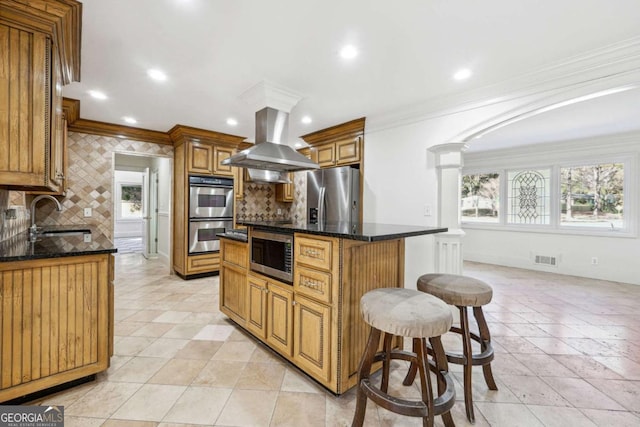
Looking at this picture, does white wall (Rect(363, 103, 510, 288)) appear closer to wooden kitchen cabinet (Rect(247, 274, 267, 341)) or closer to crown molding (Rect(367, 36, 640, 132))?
crown molding (Rect(367, 36, 640, 132))

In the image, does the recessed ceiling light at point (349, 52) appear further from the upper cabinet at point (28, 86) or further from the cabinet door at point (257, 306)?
the cabinet door at point (257, 306)

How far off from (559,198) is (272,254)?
577 cm

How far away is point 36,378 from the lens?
159 centimetres

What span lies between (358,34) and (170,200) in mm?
4083

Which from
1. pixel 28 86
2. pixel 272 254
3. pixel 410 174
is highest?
pixel 28 86

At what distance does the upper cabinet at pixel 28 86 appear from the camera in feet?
4.91

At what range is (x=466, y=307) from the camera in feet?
5.62

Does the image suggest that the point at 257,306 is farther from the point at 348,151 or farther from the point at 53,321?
the point at 348,151

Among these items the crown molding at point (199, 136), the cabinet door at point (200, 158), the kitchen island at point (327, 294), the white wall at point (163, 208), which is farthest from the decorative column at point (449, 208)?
the white wall at point (163, 208)

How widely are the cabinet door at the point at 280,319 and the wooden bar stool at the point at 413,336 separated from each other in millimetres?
696

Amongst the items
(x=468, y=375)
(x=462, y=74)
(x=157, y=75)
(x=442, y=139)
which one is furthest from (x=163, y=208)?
(x=468, y=375)

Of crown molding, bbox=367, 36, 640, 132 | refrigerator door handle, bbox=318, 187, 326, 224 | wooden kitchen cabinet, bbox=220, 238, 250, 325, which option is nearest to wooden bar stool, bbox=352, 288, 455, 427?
wooden kitchen cabinet, bbox=220, 238, 250, 325

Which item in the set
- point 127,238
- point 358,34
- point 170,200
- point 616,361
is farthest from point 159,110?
point 127,238

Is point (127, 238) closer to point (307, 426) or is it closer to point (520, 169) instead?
point (307, 426)
